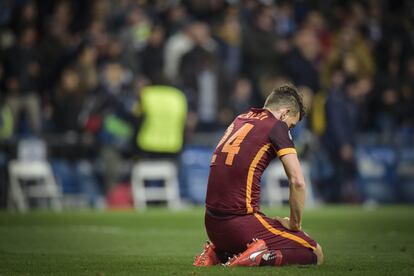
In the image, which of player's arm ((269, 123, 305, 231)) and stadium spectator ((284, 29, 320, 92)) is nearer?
player's arm ((269, 123, 305, 231))

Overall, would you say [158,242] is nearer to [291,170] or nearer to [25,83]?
[291,170]

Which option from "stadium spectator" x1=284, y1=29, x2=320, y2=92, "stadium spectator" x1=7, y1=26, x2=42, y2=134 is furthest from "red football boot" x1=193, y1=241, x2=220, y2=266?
"stadium spectator" x1=284, y1=29, x2=320, y2=92

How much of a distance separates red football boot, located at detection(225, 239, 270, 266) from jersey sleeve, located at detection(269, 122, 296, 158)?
83 cm

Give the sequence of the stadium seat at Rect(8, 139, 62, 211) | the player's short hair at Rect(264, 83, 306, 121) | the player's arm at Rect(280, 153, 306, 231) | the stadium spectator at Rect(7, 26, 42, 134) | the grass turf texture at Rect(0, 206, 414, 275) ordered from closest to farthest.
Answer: the player's arm at Rect(280, 153, 306, 231)
the grass turf texture at Rect(0, 206, 414, 275)
the player's short hair at Rect(264, 83, 306, 121)
the stadium seat at Rect(8, 139, 62, 211)
the stadium spectator at Rect(7, 26, 42, 134)

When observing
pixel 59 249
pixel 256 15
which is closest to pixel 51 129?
pixel 256 15

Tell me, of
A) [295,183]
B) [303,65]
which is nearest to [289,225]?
[295,183]

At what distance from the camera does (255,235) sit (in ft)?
30.7

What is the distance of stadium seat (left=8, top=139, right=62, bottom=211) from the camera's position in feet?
74.7

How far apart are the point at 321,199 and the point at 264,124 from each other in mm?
15944

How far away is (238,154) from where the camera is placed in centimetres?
951

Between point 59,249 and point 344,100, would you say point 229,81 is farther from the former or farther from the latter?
point 59,249

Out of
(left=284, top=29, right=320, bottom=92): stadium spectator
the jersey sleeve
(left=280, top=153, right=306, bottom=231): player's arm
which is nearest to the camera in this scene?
(left=280, top=153, right=306, bottom=231): player's arm

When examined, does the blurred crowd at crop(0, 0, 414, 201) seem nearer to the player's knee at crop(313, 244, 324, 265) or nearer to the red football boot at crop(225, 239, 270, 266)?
the player's knee at crop(313, 244, 324, 265)

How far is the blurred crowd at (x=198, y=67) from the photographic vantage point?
950 inches
